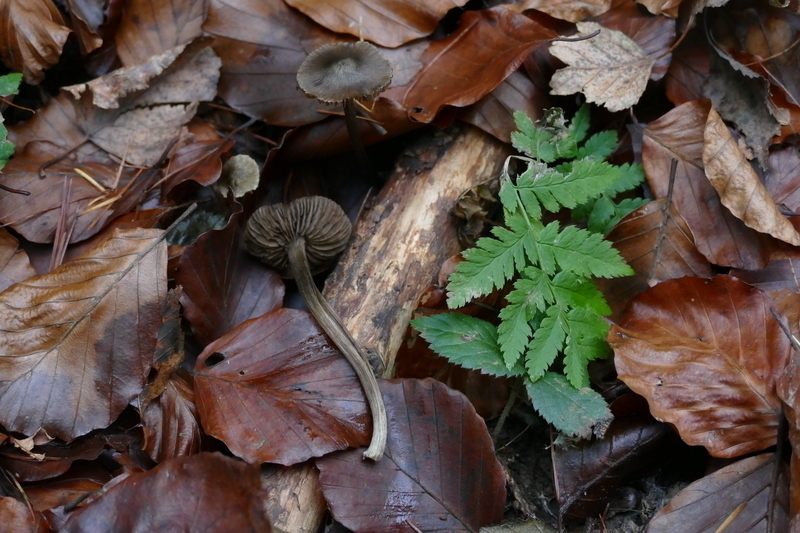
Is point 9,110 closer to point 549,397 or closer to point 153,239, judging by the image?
point 153,239

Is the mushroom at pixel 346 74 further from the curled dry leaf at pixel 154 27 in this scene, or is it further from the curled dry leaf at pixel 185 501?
the curled dry leaf at pixel 185 501

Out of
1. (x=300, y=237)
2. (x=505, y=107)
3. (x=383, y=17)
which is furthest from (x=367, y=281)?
(x=383, y=17)

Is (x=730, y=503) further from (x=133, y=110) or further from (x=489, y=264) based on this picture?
(x=133, y=110)

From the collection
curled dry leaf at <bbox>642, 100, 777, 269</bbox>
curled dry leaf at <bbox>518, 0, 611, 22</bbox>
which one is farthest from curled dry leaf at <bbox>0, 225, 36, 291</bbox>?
curled dry leaf at <bbox>642, 100, 777, 269</bbox>

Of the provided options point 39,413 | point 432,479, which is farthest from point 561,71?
point 39,413

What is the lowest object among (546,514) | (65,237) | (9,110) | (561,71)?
(546,514)

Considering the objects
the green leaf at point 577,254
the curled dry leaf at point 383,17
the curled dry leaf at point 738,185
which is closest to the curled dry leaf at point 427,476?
the green leaf at point 577,254
